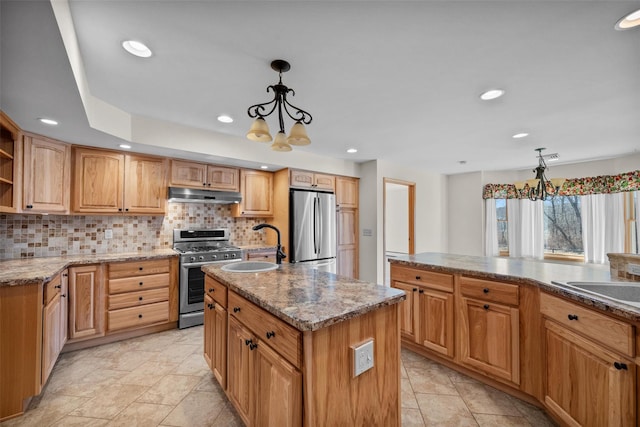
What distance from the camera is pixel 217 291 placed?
1835mm

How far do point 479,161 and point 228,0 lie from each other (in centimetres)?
458

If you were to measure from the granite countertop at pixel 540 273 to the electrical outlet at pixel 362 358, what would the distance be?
113 cm

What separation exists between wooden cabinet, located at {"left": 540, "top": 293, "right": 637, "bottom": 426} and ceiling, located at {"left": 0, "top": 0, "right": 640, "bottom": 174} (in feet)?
4.93

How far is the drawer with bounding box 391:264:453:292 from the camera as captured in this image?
224 centimetres

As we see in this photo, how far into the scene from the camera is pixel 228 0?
1284mm

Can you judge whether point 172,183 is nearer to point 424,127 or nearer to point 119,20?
point 119,20

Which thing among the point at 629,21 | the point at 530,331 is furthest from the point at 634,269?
the point at 629,21

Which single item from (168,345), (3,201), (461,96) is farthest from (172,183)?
(461,96)

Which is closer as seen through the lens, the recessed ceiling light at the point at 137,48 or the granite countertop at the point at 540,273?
the granite countertop at the point at 540,273

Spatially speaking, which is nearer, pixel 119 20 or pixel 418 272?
pixel 119 20

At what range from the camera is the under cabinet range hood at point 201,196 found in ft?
10.6

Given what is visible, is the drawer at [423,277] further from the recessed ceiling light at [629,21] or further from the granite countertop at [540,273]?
the recessed ceiling light at [629,21]

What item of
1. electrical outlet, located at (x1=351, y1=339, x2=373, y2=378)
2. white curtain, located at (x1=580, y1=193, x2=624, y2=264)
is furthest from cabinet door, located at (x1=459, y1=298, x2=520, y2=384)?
white curtain, located at (x1=580, y1=193, x2=624, y2=264)

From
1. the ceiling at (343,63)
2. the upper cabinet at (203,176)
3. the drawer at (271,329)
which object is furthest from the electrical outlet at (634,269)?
the upper cabinet at (203,176)
